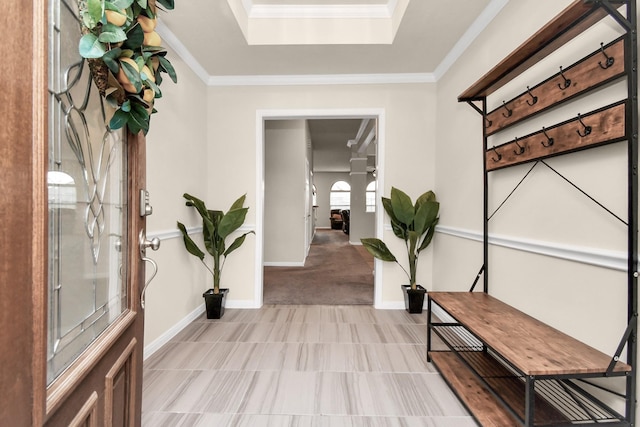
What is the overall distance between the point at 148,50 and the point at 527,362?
1568 millimetres

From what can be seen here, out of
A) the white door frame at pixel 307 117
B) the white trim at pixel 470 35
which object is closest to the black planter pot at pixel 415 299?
the white door frame at pixel 307 117

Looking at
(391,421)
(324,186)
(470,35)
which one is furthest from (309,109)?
(324,186)

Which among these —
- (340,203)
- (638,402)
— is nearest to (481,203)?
(638,402)

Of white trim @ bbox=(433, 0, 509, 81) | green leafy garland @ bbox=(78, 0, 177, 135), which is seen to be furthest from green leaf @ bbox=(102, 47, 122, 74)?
white trim @ bbox=(433, 0, 509, 81)

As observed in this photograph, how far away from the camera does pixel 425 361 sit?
2.05m

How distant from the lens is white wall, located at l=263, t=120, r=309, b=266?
528cm

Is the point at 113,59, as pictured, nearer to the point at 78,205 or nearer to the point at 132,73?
the point at 132,73

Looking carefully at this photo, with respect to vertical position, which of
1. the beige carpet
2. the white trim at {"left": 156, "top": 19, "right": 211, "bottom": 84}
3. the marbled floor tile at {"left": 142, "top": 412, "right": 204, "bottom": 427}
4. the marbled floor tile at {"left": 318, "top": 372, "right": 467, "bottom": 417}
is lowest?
the marbled floor tile at {"left": 142, "top": 412, "right": 204, "bottom": 427}

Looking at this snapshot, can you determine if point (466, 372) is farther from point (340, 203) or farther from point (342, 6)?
point (340, 203)

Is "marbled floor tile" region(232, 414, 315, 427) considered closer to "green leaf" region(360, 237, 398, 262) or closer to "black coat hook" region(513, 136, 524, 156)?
"green leaf" region(360, 237, 398, 262)

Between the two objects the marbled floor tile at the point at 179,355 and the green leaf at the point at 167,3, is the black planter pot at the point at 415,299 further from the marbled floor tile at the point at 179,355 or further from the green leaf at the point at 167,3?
the green leaf at the point at 167,3

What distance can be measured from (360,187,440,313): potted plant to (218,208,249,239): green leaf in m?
1.14

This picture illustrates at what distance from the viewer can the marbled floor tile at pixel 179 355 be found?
2.00 m

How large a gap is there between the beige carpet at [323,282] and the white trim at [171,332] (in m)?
0.72
